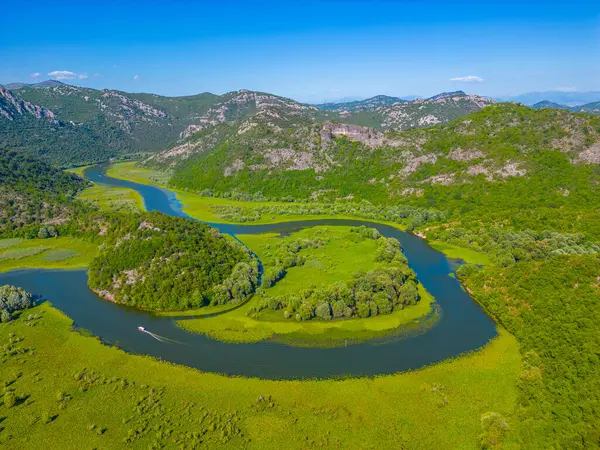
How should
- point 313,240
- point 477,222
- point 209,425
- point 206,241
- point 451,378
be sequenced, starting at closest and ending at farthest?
1. point 209,425
2. point 451,378
3. point 206,241
4. point 313,240
5. point 477,222

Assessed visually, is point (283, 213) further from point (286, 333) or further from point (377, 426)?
point (377, 426)

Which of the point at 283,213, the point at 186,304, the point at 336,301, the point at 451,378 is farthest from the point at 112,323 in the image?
the point at 283,213

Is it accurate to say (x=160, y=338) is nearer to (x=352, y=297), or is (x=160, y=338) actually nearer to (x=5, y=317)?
(x=5, y=317)

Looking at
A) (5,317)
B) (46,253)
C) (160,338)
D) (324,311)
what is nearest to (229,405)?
(160,338)

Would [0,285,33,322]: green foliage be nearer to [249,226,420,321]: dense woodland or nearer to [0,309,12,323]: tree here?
[0,309,12,323]: tree

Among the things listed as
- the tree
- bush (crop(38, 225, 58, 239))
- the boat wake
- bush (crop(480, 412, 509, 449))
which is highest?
bush (crop(38, 225, 58, 239))

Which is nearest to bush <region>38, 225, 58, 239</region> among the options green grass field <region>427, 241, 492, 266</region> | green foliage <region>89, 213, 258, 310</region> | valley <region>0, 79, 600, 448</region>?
valley <region>0, 79, 600, 448</region>
